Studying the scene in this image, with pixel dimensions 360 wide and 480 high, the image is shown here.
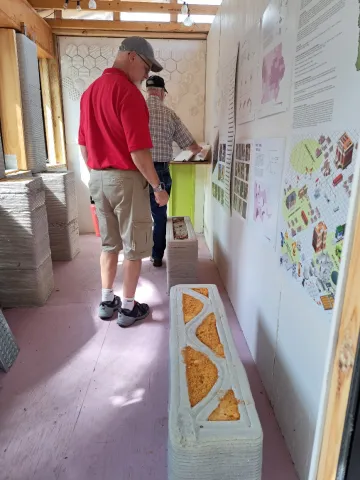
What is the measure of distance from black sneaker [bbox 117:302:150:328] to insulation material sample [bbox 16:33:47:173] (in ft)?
5.34

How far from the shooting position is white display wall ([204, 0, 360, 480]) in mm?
837

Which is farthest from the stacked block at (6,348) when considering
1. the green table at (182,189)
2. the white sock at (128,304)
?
the green table at (182,189)

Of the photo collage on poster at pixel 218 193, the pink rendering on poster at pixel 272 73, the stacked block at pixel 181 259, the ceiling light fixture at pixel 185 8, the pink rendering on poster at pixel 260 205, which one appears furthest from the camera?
the ceiling light fixture at pixel 185 8

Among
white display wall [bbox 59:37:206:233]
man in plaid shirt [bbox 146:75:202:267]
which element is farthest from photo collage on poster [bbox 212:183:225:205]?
white display wall [bbox 59:37:206:233]

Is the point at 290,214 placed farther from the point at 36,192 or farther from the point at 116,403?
the point at 36,192

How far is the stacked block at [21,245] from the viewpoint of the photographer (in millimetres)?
2104

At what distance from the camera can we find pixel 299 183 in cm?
109

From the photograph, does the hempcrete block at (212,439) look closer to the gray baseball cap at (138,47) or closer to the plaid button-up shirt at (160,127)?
the gray baseball cap at (138,47)

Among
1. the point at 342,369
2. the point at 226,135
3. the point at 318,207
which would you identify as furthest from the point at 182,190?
the point at 342,369

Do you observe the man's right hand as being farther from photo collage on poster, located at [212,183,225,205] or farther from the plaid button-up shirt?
the plaid button-up shirt

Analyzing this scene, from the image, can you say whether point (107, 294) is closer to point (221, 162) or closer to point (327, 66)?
point (221, 162)

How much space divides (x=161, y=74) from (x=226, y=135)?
1754 millimetres

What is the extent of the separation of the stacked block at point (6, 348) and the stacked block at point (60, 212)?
141 cm

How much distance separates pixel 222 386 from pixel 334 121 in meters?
0.80
